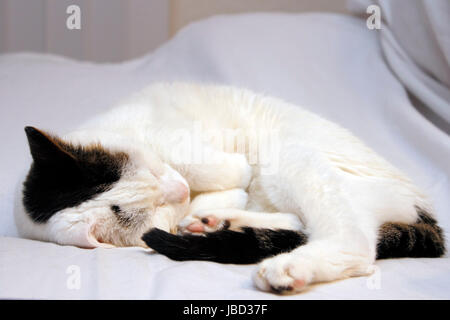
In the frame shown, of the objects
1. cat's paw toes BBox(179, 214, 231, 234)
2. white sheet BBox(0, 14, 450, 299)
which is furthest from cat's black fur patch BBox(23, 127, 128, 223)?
cat's paw toes BBox(179, 214, 231, 234)

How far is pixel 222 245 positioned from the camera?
3.72 ft

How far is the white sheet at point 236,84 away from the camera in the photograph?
0.98 meters

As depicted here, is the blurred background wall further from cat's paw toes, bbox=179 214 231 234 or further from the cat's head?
cat's paw toes, bbox=179 214 231 234

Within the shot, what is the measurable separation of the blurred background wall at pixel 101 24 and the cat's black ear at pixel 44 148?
213 cm

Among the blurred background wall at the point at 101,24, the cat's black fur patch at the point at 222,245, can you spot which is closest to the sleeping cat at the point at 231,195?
the cat's black fur patch at the point at 222,245

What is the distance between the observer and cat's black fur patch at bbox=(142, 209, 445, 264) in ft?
3.69

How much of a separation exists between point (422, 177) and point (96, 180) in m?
1.26

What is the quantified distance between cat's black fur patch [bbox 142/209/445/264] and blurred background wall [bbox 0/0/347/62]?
2362mm

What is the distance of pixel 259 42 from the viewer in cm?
241

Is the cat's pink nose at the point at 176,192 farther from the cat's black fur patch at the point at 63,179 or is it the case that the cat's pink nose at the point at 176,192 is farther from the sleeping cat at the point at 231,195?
the cat's black fur patch at the point at 63,179

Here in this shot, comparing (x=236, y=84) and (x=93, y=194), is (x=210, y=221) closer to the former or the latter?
(x=93, y=194)

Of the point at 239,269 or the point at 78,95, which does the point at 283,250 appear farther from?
the point at 78,95

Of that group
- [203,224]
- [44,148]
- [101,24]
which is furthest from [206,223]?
[101,24]
